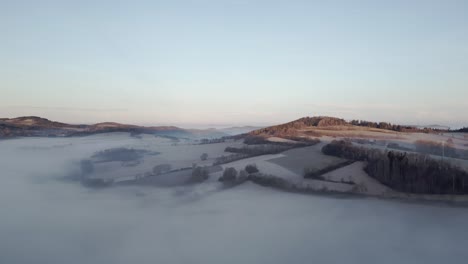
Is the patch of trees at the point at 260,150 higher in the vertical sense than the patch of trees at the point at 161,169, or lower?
higher

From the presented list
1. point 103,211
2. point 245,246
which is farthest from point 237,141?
point 245,246

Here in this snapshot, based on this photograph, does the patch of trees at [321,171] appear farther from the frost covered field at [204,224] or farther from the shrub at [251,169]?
the shrub at [251,169]

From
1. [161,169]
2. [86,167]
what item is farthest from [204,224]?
[86,167]

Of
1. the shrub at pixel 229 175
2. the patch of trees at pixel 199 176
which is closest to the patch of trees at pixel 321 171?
the shrub at pixel 229 175

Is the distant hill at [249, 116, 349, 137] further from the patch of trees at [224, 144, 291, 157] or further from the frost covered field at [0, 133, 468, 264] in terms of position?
the frost covered field at [0, 133, 468, 264]

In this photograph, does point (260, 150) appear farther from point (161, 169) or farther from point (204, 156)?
point (161, 169)
